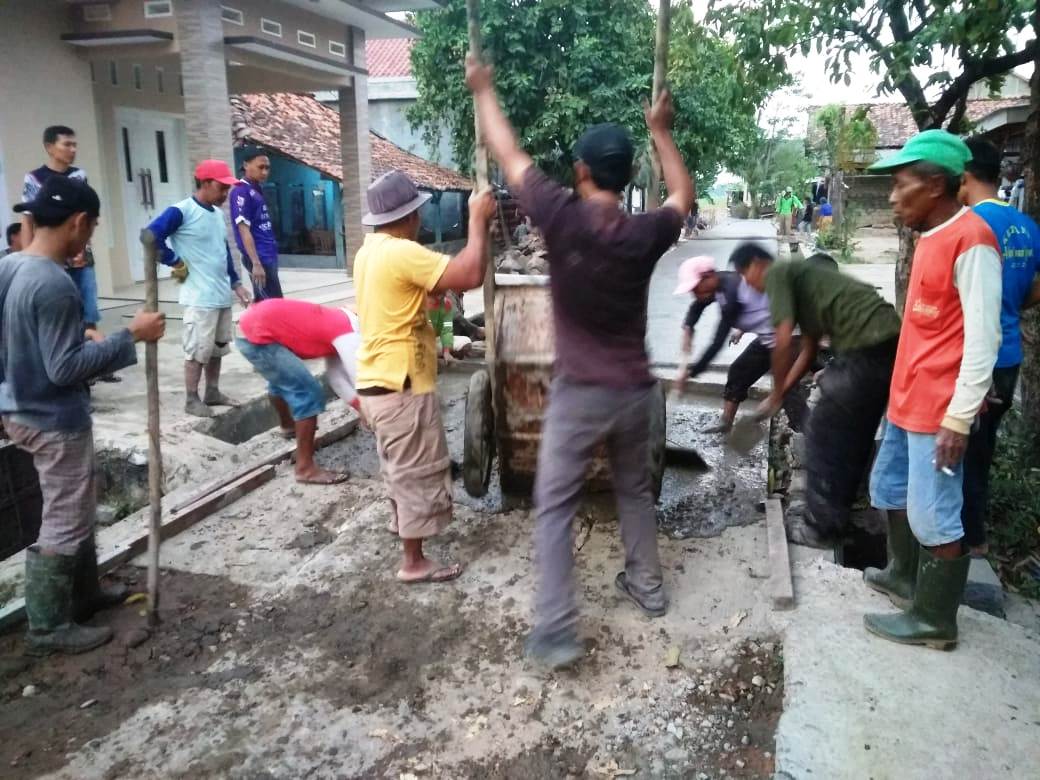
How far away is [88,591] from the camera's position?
3.46m

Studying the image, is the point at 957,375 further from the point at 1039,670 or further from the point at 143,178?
the point at 143,178

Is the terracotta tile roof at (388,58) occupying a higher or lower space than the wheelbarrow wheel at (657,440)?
higher

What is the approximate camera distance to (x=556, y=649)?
2924 mm

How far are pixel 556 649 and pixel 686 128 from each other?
1797 cm

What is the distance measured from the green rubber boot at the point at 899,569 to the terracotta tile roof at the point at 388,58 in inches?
866

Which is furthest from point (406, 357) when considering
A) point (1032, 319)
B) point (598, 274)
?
point (1032, 319)

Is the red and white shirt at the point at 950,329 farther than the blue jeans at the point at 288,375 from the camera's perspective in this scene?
No

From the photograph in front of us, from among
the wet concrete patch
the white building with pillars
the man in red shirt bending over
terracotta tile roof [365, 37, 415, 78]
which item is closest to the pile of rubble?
the white building with pillars

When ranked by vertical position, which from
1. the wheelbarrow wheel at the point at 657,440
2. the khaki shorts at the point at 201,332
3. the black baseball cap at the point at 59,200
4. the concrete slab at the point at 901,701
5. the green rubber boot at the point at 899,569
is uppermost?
the black baseball cap at the point at 59,200

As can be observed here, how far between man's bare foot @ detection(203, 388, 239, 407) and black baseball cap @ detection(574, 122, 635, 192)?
13.6 ft

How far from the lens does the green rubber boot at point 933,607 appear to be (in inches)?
115

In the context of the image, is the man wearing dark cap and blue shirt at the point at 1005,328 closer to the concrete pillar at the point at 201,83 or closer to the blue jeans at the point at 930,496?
the blue jeans at the point at 930,496

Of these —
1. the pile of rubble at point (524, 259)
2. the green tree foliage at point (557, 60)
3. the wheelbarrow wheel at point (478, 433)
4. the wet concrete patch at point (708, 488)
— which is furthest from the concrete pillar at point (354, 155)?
the wheelbarrow wheel at point (478, 433)

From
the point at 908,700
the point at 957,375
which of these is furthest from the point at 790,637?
the point at 957,375
